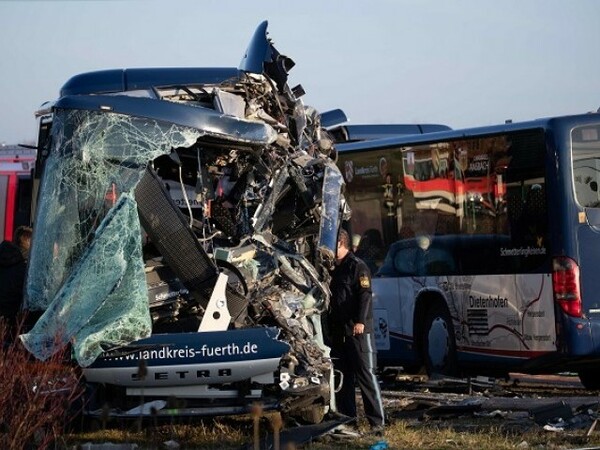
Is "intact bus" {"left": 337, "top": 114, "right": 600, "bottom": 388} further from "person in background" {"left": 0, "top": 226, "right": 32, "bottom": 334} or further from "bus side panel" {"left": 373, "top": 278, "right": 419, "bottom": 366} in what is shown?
"person in background" {"left": 0, "top": 226, "right": 32, "bottom": 334}

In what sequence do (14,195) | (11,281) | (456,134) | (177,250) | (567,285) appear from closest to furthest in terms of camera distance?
1. (177,250)
2. (11,281)
3. (567,285)
4. (456,134)
5. (14,195)

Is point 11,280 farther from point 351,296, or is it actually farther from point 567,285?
point 567,285

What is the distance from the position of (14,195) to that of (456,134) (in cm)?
1084

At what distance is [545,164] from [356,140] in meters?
5.18

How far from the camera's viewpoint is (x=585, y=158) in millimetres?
15773

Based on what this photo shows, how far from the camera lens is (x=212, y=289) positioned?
11875 millimetres

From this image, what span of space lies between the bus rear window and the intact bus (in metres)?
0.01

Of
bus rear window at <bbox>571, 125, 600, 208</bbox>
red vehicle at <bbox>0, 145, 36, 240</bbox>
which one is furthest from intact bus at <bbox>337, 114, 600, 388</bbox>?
red vehicle at <bbox>0, 145, 36, 240</bbox>

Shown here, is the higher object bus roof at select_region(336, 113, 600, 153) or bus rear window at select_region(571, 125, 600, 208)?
bus roof at select_region(336, 113, 600, 153)

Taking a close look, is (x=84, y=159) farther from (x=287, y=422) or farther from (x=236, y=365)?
(x=287, y=422)

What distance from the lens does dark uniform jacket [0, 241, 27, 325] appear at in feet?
43.2

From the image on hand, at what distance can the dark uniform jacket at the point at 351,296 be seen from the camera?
1308 cm

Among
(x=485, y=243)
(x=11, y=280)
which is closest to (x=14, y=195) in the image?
(x=485, y=243)

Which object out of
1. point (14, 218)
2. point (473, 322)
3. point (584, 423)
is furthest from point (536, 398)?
point (14, 218)
